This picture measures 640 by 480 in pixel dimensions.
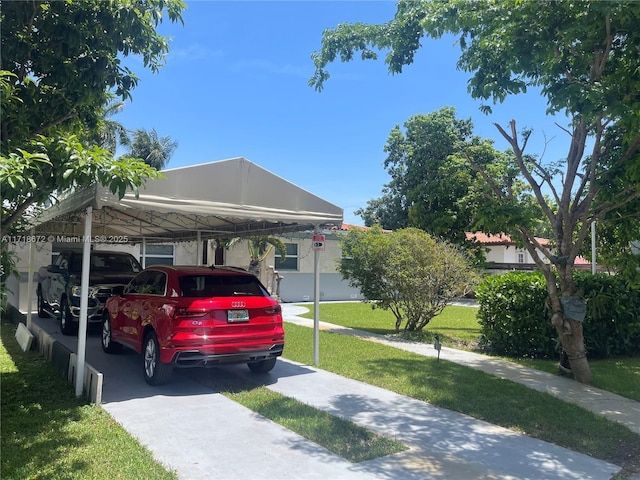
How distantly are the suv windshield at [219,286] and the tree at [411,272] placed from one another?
5.51 metres

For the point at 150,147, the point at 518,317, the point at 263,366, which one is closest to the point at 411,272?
the point at 518,317

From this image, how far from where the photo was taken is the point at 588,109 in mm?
5418

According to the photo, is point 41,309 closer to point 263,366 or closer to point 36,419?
point 263,366

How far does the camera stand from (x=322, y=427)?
5.38m

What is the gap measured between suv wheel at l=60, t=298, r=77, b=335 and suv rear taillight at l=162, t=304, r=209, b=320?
17.9ft

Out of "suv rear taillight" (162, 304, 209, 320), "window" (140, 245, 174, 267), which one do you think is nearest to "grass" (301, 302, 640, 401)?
"suv rear taillight" (162, 304, 209, 320)

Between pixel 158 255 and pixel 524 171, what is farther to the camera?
pixel 158 255

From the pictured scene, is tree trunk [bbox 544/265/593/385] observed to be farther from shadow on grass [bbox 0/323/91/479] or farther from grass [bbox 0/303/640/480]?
shadow on grass [bbox 0/323/91/479]

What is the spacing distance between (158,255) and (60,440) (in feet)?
50.8

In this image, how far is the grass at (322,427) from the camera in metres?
4.82

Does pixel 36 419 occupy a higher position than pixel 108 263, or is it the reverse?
pixel 108 263

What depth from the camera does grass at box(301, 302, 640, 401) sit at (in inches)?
321

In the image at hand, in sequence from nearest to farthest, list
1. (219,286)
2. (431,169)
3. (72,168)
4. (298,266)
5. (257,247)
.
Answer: (72,168), (219,286), (257,247), (298,266), (431,169)

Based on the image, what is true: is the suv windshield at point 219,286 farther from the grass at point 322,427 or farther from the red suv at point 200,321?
the grass at point 322,427
